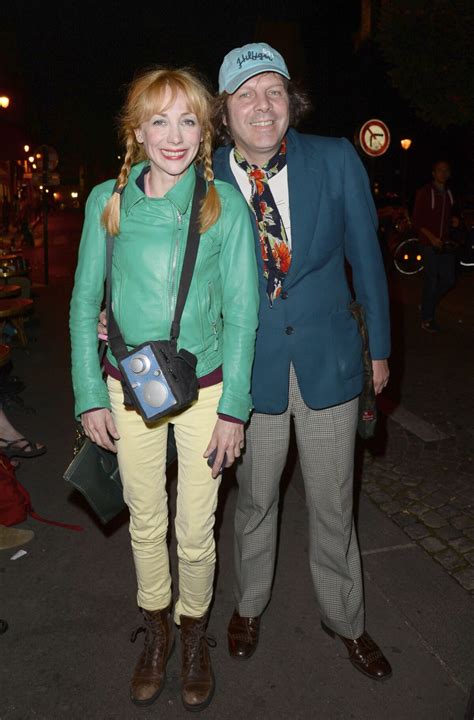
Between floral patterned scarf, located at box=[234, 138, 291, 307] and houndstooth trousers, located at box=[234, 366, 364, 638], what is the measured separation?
1.27 ft

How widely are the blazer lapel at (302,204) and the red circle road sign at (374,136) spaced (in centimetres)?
1215

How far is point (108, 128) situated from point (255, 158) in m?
54.7

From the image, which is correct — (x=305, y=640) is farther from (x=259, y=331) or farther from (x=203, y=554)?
(x=259, y=331)

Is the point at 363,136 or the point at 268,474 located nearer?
the point at 268,474

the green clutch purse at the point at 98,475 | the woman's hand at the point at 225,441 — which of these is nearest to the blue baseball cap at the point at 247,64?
the woman's hand at the point at 225,441

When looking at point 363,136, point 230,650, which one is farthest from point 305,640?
point 363,136

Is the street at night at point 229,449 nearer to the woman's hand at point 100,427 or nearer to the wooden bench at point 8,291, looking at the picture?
the woman's hand at point 100,427

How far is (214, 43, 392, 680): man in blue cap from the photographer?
7.68 ft

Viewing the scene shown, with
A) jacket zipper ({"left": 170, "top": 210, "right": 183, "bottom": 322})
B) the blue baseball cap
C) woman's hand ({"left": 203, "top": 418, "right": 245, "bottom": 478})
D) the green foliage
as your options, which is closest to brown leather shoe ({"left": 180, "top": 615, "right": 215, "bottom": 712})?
woman's hand ({"left": 203, "top": 418, "right": 245, "bottom": 478})

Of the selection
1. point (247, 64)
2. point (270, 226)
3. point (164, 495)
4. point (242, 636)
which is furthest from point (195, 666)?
point (247, 64)

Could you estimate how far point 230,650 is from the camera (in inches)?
108

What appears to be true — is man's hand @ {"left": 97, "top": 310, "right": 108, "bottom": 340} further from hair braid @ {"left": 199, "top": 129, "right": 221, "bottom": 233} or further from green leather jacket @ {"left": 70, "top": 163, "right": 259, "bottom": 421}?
hair braid @ {"left": 199, "top": 129, "right": 221, "bottom": 233}

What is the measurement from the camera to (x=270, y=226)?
93.1 inches

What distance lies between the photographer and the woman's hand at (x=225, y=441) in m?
2.24
